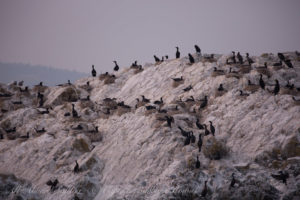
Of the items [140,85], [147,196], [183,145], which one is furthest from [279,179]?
[140,85]

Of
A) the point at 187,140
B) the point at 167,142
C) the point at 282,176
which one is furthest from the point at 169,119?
the point at 282,176

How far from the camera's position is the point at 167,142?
109 ft

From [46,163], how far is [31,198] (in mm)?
5489

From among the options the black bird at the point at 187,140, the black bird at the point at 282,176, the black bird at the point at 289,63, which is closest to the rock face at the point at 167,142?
the black bird at the point at 187,140

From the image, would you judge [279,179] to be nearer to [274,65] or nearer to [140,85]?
[274,65]

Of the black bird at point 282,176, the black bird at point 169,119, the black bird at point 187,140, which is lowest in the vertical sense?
the black bird at point 282,176

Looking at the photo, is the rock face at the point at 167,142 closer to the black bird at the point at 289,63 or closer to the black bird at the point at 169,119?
the black bird at the point at 169,119

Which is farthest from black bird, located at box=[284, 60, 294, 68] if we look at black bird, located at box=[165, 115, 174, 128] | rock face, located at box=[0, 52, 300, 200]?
black bird, located at box=[165, 115, 174, 128]

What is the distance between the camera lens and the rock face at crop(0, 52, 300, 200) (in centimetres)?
2906

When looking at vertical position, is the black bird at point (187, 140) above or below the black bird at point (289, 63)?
below

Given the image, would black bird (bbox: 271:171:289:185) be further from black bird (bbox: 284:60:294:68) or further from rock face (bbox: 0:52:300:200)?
black bird (bbox: 284:60:294:68)

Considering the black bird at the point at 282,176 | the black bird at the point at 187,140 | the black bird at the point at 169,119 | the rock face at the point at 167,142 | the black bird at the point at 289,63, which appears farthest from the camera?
the black bird at the point at 289,63

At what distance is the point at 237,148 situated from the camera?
3234cm

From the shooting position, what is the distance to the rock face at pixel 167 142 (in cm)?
2906
